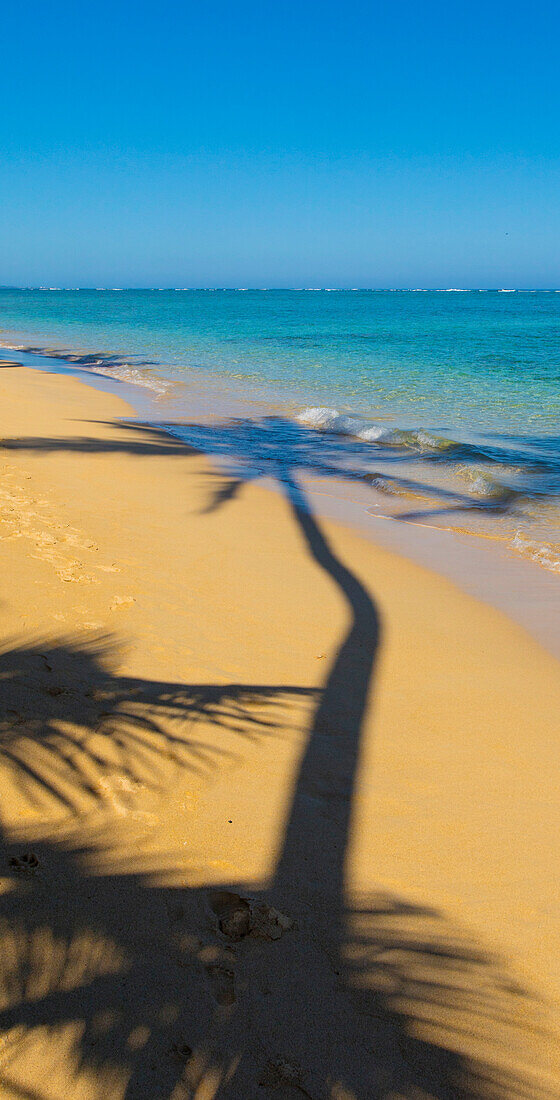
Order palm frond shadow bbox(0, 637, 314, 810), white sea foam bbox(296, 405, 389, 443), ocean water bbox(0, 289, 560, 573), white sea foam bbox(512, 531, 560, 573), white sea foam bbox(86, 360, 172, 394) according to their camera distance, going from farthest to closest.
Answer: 1. white sea foam bbox(86, 360, 172, 394)
2. white sea foam bbox(296, 405, 389, 443)
3. ocean water bbox(0, 289, 560, 573)
4. white sea foam bbox(512, 531, 560, 573)
5. palm frond shadow bbox(0, 637, 314, 810)

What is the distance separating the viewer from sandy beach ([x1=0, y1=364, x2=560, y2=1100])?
170 centimetres

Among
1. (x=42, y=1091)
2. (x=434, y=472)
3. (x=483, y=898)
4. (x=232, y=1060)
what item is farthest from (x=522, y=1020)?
(x=434, y=472)

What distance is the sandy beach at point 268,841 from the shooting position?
5.57ft

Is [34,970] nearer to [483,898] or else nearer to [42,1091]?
[42,1091]

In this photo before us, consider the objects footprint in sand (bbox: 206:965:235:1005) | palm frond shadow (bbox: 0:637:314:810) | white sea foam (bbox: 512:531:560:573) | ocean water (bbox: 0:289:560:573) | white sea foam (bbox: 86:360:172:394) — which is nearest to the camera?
footprint in sand (bbox: 206:965:235:1005)

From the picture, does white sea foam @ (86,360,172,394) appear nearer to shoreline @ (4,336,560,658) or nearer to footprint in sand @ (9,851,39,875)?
shoreline @ (4,336,560,658)

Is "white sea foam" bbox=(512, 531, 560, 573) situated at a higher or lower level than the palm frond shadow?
lower

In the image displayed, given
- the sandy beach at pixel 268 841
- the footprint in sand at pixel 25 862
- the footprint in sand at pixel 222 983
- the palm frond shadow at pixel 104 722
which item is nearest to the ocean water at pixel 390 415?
the sandy beach at pixel 268 841

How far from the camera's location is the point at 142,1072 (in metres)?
1.58

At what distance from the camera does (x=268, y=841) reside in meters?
2.45

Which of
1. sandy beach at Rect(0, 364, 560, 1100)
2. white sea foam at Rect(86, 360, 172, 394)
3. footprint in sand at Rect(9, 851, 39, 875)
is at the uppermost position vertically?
white sea foam at Rect(86, 360, 172, 394)

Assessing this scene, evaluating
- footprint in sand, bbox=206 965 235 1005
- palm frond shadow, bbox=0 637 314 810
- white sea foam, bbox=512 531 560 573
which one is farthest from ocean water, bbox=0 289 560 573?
footprint in sand, bbox=206 965 235 1005

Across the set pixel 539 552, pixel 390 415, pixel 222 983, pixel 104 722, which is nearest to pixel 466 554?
pixel 539 552

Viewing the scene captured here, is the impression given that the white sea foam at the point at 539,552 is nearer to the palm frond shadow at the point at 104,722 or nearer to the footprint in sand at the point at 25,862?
the palm frond shadow at the point at 104,722
